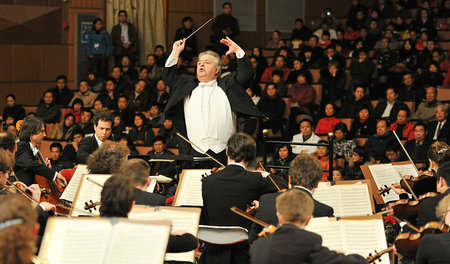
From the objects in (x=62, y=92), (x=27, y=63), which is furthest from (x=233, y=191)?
(x=27, y=63)

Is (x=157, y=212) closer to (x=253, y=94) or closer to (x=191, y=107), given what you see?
(x=191, y=107)

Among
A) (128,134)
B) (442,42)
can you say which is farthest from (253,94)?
(442,42)

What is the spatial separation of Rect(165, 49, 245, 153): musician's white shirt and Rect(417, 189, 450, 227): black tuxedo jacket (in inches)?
79.2

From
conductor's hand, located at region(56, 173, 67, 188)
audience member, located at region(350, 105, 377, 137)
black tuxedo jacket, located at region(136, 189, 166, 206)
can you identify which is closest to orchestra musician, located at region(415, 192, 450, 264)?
black tuxedo jacket, located at region(136, 189, 166, 206)

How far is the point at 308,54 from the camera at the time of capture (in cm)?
1120

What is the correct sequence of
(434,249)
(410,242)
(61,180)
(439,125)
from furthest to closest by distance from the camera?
(439,125)
(61,180)
(410,242)
(434,249)

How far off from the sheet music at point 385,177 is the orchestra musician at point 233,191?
3.89 feet

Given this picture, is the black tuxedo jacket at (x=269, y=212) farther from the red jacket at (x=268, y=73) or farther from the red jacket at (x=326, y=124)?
the red jacket at (x=268, y=73)

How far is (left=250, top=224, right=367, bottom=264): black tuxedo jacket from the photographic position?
3.04 m

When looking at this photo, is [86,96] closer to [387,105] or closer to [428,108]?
[387,105]

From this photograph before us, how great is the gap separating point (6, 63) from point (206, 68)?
6.86 m

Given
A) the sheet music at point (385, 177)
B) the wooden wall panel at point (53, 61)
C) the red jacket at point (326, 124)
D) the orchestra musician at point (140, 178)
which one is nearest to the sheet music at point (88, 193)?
the orchestra musician at point (140, 178)

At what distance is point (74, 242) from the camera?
2.82 meters

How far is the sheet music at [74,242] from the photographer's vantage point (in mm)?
2807
